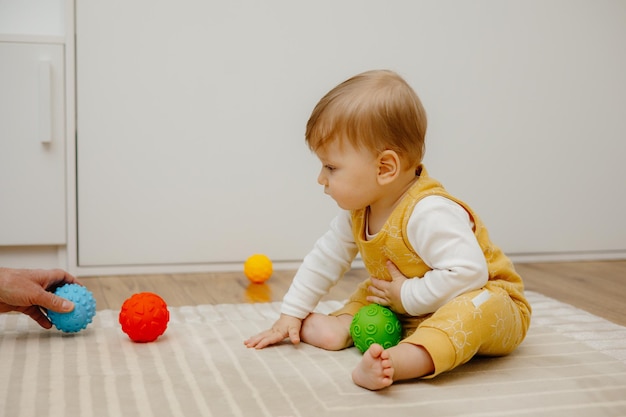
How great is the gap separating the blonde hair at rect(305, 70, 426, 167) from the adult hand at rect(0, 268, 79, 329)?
0.50 m

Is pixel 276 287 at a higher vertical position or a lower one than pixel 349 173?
lower

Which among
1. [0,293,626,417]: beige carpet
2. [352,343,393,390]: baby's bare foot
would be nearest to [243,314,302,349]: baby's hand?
[0,293,626,417]: beige carpet

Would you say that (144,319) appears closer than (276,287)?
Yes

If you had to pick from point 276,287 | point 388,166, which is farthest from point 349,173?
point 276,287

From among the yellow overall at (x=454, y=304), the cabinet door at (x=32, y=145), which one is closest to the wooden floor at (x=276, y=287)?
the cabinet door at (x=32, y=145)

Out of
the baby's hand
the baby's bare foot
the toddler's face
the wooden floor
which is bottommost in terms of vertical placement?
the wooden floor

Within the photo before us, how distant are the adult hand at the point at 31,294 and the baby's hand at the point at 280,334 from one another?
304 mm

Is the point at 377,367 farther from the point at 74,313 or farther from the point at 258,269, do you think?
the point at 258,269

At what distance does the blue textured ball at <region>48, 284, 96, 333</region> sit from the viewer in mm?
1219

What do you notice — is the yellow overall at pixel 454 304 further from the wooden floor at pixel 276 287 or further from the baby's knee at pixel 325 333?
the wooden floor at pixel 276 287

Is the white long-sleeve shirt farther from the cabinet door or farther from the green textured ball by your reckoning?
the cabinet door

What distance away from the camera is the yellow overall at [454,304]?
1048mm

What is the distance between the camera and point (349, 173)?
3.77 ft

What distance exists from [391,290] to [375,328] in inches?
2.6
